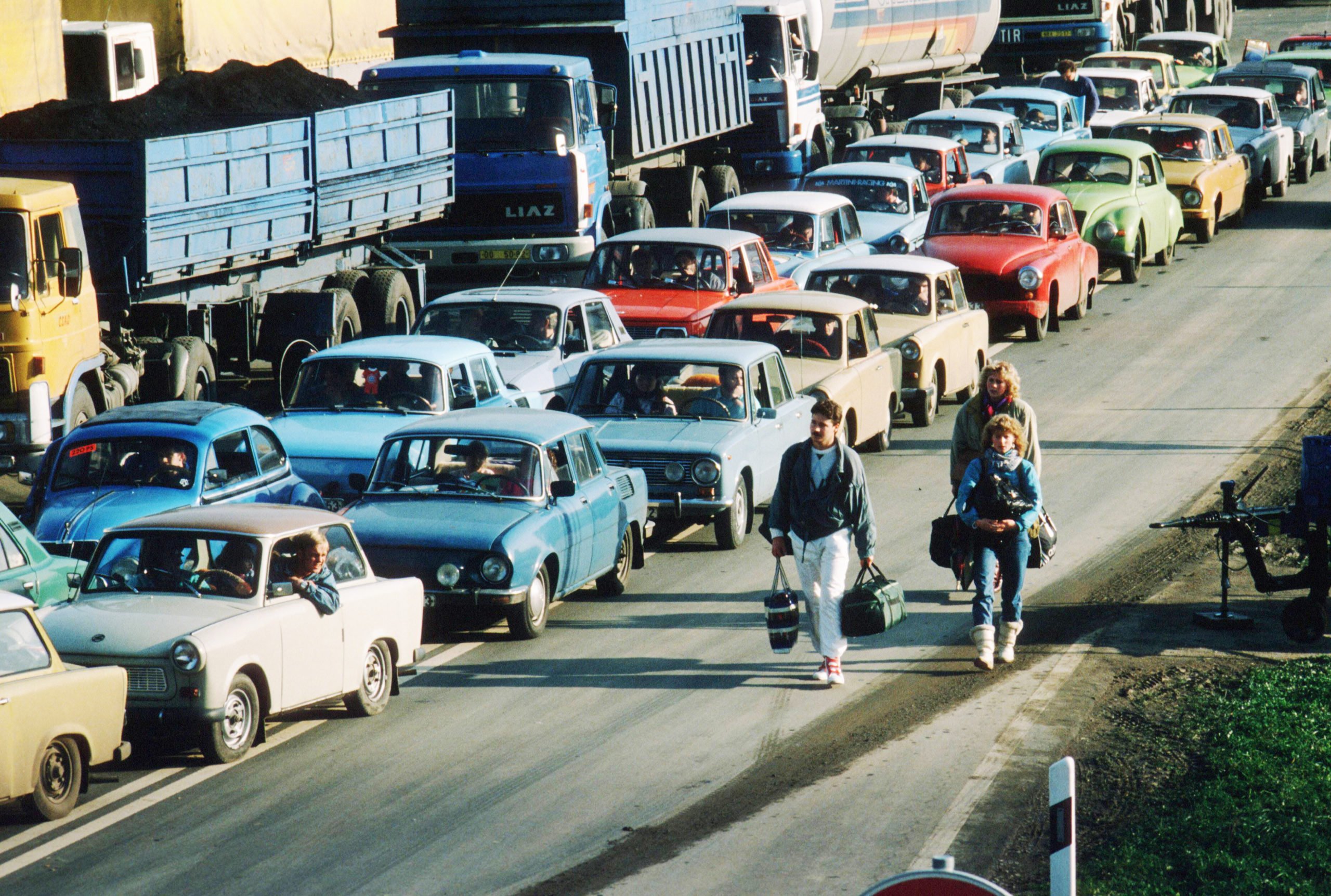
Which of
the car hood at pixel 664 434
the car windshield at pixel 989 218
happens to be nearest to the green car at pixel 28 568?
the car hood at pixel 664 434

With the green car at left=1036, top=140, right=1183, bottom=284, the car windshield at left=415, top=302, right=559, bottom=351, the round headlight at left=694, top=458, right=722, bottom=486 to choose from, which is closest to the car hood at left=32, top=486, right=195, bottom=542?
the round headlight at left=694, top=458, right=722, bottom=486

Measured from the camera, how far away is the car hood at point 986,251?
21594 millimetres

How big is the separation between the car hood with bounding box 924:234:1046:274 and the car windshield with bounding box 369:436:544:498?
10085 millimetres

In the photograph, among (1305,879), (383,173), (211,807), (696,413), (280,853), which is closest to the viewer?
(1305,879)

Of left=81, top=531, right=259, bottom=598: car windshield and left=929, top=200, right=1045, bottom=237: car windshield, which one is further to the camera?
left=929, top=200, right=1045, bottom=237: car windshield

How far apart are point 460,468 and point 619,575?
1.46 m

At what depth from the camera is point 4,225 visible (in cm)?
1498

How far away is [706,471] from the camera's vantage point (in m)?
13.9

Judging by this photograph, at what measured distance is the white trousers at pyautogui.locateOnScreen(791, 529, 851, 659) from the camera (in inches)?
413

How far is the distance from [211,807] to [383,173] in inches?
482

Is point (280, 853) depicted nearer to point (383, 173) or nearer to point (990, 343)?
point (383, 173)

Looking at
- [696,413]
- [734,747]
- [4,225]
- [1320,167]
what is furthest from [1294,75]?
[734,747]

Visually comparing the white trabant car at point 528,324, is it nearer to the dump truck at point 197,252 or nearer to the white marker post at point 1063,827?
the dump truck at point 197,252

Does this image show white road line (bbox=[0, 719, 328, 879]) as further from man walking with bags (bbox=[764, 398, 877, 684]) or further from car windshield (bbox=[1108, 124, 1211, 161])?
car windshield (bbox=[1108, 124, 1211, 161])
